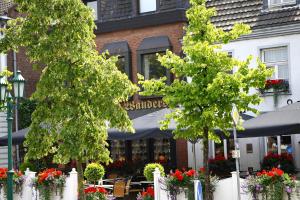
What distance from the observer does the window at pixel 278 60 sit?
2311 cm

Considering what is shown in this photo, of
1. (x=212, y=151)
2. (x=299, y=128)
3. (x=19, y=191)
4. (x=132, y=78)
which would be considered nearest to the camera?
(x=299, y=128)

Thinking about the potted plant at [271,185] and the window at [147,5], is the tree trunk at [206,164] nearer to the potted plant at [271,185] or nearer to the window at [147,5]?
the potted plant at [271,185]

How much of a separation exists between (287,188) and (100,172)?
8206 millimetres

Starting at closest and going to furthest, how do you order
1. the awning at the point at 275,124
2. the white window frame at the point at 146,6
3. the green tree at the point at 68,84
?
the green tree at the point at 68,84 < the awning at the point at 275,124 < the white window frame at the point at 146,6

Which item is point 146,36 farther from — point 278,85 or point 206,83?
point 206,83

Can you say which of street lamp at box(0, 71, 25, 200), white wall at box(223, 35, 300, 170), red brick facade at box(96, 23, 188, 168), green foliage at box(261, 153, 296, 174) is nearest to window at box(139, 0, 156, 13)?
red brick facade at box(96, 23, 188, 168)

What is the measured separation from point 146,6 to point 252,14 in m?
4.97

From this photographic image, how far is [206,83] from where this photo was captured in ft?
51.5

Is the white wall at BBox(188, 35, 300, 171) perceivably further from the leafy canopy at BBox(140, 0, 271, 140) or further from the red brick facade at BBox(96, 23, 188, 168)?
the leafy canopy at BBox(140, 0, 271, 140)

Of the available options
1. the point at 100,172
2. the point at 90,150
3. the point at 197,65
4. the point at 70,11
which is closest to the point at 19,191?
the point at 100,172

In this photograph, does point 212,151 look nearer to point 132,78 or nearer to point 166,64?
point 132,78

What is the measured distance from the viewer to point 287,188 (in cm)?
1534

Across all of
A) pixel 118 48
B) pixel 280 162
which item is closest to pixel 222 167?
pixel 280 162

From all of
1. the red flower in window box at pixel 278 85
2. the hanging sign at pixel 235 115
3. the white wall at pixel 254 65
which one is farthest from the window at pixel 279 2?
the hanging sign at pixel 235 115
